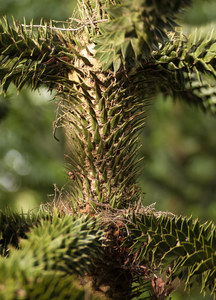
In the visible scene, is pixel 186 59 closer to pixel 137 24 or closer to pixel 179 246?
pixel 137 24

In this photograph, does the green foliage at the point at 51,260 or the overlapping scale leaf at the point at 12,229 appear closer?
the green foliage at the point at 51,260

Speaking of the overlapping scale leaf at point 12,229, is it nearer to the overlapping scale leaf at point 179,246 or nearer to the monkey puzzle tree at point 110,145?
the monkey puzzle tree at point 110,145

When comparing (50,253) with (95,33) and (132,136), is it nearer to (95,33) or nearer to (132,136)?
(132,136)

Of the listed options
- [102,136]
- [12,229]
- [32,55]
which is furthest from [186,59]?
[12,229]

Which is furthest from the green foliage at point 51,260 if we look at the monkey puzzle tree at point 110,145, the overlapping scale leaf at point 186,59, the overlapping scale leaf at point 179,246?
the overlapping scale leaf at point 186,59

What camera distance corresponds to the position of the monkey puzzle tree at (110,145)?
3.66ft

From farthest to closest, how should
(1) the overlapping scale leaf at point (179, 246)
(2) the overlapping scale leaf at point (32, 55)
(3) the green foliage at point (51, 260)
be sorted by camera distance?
(2) the overlapping scale leaf at point (32, 55), (1) the overlapping scale leaf at point (179, 246), (3) the green foliage at point (51, 260)

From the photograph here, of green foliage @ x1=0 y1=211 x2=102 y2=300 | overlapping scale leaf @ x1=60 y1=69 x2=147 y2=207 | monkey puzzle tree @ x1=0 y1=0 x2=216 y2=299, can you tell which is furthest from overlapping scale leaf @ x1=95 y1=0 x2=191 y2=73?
green foliage @ x1=0 y1=211 x2=102 y2=300

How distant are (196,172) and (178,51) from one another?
511 centimetres

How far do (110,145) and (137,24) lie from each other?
425 millimetres

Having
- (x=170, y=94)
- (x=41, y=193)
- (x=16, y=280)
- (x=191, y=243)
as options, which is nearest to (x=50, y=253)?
(x=16, y=280)

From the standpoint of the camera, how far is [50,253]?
0.92 meters

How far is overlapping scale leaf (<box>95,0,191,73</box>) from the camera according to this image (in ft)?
2.98

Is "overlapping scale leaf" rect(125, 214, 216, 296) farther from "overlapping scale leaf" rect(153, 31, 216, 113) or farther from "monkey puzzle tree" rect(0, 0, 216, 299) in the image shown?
"overlapping scale leaf" rect(153, 31, 216, 113)
